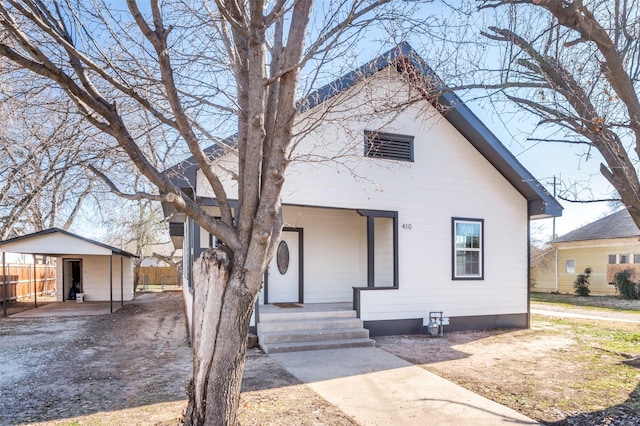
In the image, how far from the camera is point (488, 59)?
5.73m

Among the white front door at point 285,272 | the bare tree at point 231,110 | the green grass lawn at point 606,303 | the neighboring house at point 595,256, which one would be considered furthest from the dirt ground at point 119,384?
the neighboring house at point 595,256

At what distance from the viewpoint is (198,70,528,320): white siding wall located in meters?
8.81

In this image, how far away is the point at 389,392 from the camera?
5285mm

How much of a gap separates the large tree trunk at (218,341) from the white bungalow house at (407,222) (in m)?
4.64

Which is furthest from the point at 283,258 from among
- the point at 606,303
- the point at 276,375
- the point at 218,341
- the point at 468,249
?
the point at 606,303

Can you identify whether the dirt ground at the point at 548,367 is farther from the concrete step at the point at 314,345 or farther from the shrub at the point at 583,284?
the shrub at the point at 583,284

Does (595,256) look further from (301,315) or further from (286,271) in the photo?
(301,315)

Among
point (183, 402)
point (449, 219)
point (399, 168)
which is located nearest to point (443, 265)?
point (449, 219)

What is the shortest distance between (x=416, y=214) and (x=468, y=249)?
167cm

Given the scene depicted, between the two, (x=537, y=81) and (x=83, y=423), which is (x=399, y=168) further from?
(x=83, y=423)

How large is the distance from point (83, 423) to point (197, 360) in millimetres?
1825

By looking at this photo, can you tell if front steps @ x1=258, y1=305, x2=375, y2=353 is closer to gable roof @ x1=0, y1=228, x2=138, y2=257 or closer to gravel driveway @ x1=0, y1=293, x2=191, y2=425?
gravel driveway @ x1=0, y1=293, x2=191, y2=425

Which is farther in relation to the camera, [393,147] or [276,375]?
[393,147]

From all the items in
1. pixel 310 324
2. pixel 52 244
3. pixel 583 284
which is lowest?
pixel 583 284
